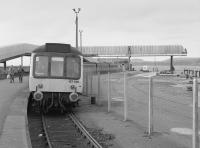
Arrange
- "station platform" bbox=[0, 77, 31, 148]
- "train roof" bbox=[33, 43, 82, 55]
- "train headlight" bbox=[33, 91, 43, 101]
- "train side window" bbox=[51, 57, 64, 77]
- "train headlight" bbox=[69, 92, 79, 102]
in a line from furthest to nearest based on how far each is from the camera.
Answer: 1. "train roof" bbox=[33, 43, 82, 55]
2. "train side window" bbox=[51, 57, 64, 77]
3. "train headlight" bbox=[69, 92, 79, 102]
4. "train headlight" bbox=[33, 91, 43, 101]
5. "station platform" bbox=[0, 77, 31, 148]

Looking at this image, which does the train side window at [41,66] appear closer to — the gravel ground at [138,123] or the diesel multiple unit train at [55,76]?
the diesel multiple unit train at [55,76]

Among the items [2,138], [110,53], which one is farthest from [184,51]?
[2,138]

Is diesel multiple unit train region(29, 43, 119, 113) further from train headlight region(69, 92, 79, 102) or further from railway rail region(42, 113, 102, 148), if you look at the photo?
railway rail region(42, 113, 102, 148)

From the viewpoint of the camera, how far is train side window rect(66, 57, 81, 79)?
1952 cm

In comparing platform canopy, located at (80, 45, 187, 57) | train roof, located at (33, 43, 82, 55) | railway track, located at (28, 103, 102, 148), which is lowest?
railway track, located at (28, 103, 102, 148)

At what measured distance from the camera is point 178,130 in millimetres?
14492

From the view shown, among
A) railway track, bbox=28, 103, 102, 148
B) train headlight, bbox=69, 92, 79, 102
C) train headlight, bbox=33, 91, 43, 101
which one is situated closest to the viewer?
railway track, bbox=28, 103, 102, 148

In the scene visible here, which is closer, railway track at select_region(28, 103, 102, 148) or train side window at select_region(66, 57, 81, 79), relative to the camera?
railway track at select_region(28, 103, 102, 148)

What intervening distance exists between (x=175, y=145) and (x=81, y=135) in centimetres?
355

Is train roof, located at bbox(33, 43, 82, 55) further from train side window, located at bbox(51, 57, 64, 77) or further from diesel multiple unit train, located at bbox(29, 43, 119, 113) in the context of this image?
train side window, located at bbox(51, 57, 64, 77)

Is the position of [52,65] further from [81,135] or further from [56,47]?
[81,135]

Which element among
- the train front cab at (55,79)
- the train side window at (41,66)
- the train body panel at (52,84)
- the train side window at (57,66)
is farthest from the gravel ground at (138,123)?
the train side window at (41,66)

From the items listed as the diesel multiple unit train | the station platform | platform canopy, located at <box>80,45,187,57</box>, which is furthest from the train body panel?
platform canopy, located at <box>80,45,187,57</box>

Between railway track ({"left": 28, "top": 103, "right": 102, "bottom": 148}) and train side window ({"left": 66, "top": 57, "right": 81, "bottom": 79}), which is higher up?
train side window ({"left": 66, "top": 57, "right": 81, "bottom": 79})
